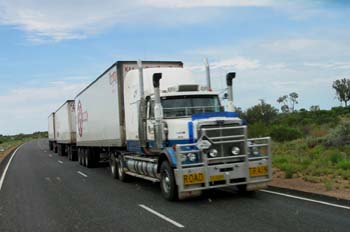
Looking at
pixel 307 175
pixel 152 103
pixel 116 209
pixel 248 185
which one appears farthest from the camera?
pixel 307 175

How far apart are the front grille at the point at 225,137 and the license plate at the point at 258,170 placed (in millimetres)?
463

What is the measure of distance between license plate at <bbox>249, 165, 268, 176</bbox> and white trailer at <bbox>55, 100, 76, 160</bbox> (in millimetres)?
21714

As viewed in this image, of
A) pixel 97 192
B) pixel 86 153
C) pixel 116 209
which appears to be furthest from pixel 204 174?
pixel 86 153

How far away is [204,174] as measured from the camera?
10.9m

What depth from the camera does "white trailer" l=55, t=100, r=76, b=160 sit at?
3195 centimetres

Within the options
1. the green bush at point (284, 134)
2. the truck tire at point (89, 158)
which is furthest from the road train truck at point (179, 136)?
the green bush at point (284, 134)

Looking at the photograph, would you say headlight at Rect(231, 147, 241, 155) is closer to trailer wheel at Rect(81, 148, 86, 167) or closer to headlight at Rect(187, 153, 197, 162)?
headlight at Rect(187, 153, 197, 162)

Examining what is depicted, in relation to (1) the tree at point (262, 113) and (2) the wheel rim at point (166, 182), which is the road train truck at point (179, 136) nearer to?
(2) the wheel rim at point (166, 182)

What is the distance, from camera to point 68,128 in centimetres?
3322

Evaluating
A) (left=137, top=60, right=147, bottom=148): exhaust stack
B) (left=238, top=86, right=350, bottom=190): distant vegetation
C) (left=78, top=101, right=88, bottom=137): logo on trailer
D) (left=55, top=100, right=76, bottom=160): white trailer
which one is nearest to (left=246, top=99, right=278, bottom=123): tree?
(left=238, top=86, right=350, bottom=190): distant vegetation

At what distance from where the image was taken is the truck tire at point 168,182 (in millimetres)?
11312

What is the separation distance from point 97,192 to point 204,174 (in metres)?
4.43

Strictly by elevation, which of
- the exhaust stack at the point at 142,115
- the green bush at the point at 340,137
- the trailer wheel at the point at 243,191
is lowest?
the trailer wheel at the point at 243,191

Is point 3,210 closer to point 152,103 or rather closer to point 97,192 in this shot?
point 97,192
